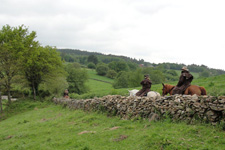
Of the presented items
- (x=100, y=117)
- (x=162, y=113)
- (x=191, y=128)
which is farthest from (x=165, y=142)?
(x=100, y=117)

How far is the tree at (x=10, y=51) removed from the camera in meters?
28.4

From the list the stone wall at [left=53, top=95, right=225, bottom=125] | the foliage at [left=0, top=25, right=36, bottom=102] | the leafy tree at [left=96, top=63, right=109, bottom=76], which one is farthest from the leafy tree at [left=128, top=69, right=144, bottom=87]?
the stone wall at [left=53, top=95, right=225, bottom=125]

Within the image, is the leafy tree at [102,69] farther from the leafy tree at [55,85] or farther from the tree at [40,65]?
the tree at [40,65]

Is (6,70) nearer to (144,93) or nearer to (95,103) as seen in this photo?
(95,103)

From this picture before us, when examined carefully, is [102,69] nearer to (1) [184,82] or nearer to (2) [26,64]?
(2) [26,64]

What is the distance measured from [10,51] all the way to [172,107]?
2714 centimetres

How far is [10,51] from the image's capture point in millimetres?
29141

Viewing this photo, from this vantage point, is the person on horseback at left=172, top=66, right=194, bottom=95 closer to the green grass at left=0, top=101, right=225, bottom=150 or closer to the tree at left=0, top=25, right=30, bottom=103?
the green grass at left=0, top=101, right=225, bottom=150

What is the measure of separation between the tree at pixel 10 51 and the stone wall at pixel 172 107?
20328 millimetres

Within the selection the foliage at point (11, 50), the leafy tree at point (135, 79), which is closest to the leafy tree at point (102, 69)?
the leafy tree at point (135, 79)

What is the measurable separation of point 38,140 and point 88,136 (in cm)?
326

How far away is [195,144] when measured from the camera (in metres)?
6.16

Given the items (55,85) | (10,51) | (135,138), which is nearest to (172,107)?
(135,138)

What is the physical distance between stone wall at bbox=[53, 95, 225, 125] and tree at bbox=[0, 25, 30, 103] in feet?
66.7
